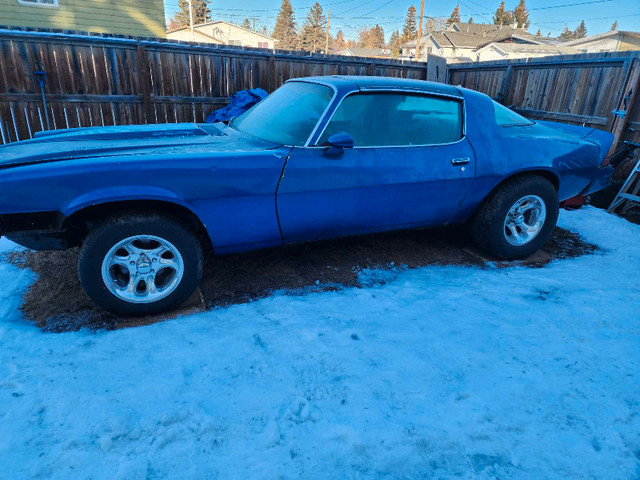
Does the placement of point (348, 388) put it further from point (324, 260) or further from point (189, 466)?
point (324, 260)

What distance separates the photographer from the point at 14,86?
22.1 feet

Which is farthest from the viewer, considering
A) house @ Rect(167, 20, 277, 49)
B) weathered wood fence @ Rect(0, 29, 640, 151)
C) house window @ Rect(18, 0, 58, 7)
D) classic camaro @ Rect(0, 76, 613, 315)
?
house @ Rect(167, 20, 277, 49)

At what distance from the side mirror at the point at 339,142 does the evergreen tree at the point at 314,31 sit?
268ft

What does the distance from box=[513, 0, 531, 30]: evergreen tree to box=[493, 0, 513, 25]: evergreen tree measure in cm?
204

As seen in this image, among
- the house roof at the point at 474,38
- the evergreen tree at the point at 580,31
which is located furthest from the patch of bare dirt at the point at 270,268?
the evergreen tree at the point at 580,31

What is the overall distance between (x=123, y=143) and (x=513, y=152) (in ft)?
10.6

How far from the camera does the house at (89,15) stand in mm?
11867

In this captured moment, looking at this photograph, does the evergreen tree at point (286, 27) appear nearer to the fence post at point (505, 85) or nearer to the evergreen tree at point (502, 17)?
the evergreen tree at point (502, 17)

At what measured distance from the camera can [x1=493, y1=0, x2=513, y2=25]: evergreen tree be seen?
250ft

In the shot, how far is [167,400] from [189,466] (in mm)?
438

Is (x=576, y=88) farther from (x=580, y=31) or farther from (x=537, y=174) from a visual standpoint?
(x=580, y=31)

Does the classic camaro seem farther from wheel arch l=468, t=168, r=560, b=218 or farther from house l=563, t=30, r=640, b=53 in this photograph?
house l=563, t=30, r=640, b=53

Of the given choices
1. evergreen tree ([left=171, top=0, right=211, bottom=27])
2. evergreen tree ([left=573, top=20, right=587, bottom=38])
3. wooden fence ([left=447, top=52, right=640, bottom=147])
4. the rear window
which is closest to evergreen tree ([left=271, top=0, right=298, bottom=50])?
evergreen tree ([left=171, top=0, right=211, bottom=27])

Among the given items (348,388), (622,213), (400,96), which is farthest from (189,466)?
(622,213)
